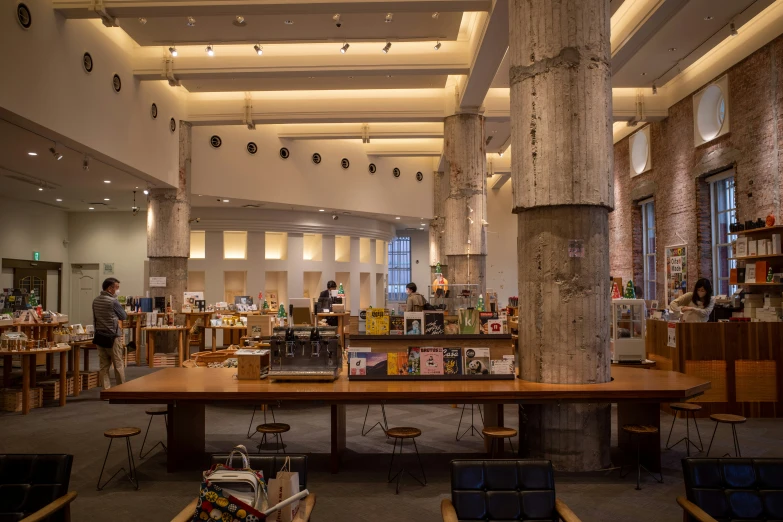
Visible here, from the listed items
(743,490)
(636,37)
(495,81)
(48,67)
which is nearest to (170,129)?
(48,67)

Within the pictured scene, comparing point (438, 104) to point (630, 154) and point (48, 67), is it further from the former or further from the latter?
point (48, 67)

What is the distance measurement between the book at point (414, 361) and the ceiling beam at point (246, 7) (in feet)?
16.8

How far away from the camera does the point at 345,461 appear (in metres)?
5.68

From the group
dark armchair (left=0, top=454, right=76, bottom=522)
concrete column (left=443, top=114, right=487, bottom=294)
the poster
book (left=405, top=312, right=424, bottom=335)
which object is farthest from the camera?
the poster

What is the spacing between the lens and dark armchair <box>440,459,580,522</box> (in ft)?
9.99

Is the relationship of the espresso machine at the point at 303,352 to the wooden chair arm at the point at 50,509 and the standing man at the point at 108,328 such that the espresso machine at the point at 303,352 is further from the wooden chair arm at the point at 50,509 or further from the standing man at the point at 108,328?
the standing man at the point at 108,328

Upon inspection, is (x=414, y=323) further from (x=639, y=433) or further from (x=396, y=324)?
(x=639, y=433)

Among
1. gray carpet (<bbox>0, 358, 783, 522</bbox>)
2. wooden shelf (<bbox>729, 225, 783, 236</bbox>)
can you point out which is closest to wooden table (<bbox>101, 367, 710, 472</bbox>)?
gray carpet (<bbox>0, 358, 783, 522</bbox>)

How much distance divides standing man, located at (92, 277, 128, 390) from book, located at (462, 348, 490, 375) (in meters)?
5.81

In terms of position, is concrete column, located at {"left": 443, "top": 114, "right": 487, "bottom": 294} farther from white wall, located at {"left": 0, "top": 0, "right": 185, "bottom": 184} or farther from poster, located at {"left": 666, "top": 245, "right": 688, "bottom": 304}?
white wall, located at {"left": 0, "top": 0, "right": 185, "bottom": 184}

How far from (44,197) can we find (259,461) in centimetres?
1523

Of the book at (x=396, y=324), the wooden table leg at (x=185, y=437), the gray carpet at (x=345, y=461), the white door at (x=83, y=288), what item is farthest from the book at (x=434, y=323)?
the white door at (x=83, y=288)

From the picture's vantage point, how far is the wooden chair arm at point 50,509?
2848mm

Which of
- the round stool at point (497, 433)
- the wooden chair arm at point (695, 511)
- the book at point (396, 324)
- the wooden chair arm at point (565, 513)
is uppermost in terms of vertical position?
the book at point (396, 324)
